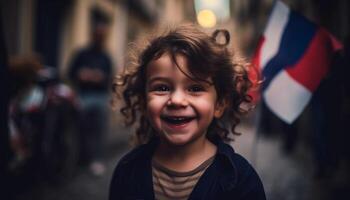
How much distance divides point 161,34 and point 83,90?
3.86 metres

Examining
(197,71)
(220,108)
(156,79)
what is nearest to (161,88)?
(156,79)

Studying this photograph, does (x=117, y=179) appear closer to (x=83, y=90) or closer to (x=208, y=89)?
(x=208, y=89)

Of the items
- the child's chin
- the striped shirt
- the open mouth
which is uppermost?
the open mouth

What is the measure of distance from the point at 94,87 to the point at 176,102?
13.3 ft

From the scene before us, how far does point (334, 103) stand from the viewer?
2.77 metres

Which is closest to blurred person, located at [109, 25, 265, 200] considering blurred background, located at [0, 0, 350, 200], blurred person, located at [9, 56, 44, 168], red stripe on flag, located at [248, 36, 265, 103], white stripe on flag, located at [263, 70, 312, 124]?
blurred background, located at [0, 0, 350, 200]

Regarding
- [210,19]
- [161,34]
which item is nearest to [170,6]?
[210,19]

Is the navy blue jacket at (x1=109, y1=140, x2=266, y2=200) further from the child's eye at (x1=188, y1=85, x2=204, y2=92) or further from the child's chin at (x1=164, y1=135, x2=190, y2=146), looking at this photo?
the child's eye at (x1=188, y1=85, x2=204, y2=92)

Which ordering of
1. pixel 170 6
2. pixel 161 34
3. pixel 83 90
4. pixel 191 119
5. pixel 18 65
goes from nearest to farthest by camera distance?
pixel 191 119 < pixel 161 34 < pixel 18 65 < pixel 83 90 < pixel 170 6

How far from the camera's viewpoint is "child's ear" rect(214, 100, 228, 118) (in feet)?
6.45

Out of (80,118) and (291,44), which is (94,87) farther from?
(291,44)

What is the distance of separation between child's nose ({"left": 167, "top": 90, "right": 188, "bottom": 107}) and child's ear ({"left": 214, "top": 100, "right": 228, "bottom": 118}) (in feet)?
0.82

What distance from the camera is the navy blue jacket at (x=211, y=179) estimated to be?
1717 mm

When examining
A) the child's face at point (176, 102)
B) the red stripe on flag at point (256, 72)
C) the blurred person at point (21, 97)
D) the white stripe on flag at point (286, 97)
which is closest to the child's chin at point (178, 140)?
the child's face at point (176, 102)
